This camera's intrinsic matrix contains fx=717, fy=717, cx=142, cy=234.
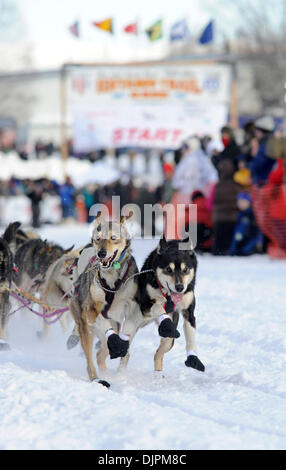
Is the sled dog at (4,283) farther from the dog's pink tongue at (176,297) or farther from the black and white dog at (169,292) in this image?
the dog's pink tongue at (176,297)

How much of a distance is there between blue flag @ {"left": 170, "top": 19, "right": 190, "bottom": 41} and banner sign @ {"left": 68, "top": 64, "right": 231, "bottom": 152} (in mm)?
1162

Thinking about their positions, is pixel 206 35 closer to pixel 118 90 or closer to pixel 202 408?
pixel 118 90

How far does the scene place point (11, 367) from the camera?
145 inches

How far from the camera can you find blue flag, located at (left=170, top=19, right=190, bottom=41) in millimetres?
13773

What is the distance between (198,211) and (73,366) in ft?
16.4

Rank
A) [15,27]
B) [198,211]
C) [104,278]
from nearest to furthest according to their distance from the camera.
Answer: [104,278]
[198,211]
[15,27]

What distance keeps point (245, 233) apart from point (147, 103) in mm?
5400

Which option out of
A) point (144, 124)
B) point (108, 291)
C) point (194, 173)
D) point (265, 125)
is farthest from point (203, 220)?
point (108, 291)

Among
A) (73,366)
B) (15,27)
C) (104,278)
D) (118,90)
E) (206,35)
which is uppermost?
(15,27)

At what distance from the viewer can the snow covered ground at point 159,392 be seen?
8.34ft

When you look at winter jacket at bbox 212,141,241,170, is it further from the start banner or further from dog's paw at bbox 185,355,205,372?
dog's paw at bbox 185,355,205,372

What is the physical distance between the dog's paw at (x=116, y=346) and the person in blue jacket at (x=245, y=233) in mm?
5003

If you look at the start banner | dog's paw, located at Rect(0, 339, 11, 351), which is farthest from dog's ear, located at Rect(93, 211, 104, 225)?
the start banner

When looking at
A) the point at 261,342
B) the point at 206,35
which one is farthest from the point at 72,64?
the point at 261,342
